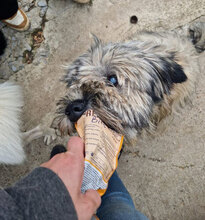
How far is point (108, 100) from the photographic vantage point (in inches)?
67.1

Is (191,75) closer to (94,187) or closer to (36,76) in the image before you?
(94,187)

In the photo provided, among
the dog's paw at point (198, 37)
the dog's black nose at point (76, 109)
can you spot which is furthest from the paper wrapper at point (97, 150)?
the dog's paw at point (198, 37)

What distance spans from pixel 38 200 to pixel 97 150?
1.87 ft

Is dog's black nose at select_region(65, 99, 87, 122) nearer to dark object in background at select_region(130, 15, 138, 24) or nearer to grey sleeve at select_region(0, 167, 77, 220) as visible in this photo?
grey sleeve at select_region(0, 167, 77, 220)

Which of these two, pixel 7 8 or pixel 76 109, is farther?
pixel 7 8

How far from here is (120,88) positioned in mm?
1741

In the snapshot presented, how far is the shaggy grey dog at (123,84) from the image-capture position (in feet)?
5.57

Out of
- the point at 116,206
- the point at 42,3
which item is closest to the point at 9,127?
the point at 116,206

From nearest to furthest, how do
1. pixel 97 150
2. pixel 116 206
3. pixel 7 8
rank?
pixel 97 150
pixel 116 206
pixel 7 8

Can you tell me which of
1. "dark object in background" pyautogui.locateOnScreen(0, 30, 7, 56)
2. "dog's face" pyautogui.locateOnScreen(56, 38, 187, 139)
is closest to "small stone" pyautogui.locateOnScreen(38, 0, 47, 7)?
"dark object in background" pyautogui.locateOnScreen(0, 30, 7, 56)

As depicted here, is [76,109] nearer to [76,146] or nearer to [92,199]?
[76,146]

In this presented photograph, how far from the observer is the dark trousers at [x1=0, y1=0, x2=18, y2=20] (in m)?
2.35

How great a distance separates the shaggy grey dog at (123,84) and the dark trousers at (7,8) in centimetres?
119

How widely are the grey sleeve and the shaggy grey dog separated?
2.29ft
